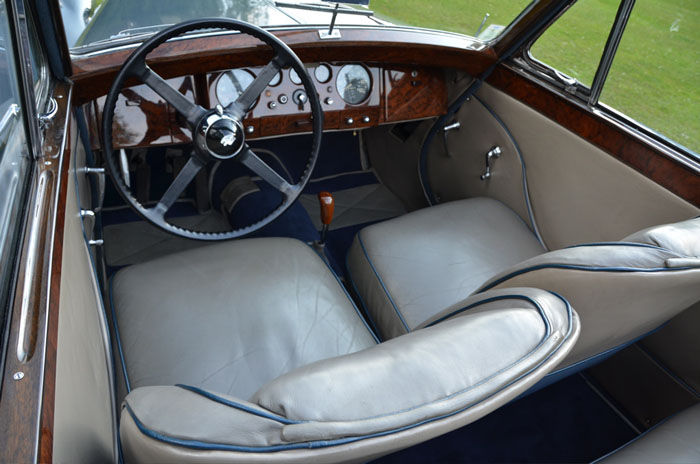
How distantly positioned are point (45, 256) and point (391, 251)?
1.00 metres

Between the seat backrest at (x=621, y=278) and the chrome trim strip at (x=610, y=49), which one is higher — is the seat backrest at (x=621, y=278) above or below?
below

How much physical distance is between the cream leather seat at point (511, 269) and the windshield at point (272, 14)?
2.23 ft

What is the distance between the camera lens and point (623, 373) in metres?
1.58

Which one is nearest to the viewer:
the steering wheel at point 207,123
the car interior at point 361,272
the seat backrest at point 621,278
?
the car interior at point 361,272

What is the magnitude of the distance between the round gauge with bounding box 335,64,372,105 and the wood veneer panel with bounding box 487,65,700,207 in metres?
0.48

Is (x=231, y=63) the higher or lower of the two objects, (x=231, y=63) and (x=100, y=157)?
the higher

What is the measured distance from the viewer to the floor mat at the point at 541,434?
4.74ft

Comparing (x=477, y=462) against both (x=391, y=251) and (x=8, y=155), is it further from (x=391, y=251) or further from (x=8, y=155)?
(x=8, y=155)

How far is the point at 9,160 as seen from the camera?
81 centimetres

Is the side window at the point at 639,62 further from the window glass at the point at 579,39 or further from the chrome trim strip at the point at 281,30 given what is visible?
the chrome trim strip at the point at 281,30

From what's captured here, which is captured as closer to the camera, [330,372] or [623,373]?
[330,372]

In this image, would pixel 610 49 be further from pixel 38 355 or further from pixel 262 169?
pixel 38 355

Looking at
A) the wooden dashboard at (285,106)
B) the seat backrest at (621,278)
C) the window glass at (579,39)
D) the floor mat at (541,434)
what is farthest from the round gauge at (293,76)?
the floor mat at (541,434)

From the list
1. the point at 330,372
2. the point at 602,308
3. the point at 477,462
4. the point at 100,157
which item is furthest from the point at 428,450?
the point at 100,157
